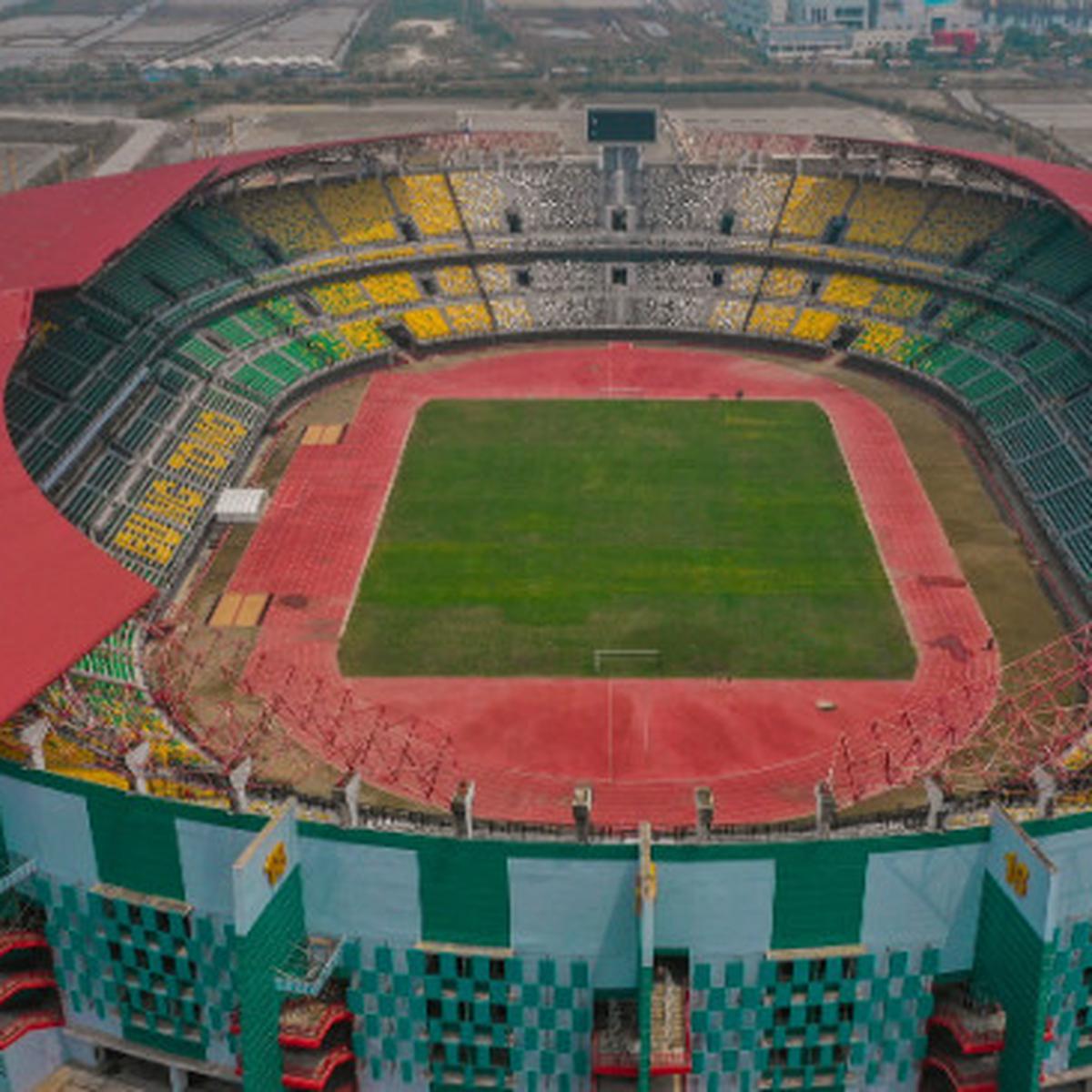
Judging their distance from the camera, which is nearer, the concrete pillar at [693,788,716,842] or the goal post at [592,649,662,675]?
the concrete pillar at [693,788,716,842]

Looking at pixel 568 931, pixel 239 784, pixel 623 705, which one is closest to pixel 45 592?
pixel 239 784

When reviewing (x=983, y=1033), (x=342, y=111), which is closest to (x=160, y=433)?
(x=983, y=1033)

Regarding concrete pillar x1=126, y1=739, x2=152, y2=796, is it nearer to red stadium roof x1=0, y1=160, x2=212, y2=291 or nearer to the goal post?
the goal post

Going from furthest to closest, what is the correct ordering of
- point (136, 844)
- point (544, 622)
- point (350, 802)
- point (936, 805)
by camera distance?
point (544, 622) < point (350, 802) < point (936, 805) < point (136, 844)

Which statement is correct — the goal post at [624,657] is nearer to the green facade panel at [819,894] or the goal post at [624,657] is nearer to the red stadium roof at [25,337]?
the red stadium roof at [25,337]

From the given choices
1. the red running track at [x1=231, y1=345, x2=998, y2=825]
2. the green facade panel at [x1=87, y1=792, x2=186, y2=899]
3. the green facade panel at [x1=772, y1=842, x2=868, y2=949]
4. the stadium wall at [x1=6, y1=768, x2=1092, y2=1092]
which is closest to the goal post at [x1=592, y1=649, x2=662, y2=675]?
the red running track at [x1=231, y1=345, x2=998, y2=825]

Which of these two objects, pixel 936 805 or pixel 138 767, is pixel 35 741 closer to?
pixel 138 767

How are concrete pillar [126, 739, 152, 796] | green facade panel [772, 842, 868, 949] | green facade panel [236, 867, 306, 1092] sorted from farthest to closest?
1. concrete pillar [126, 739, 152, 796]
2. green facade panel [772, 842, 868, 949]
3. green facade panel [236, 867, 306, 1092]
